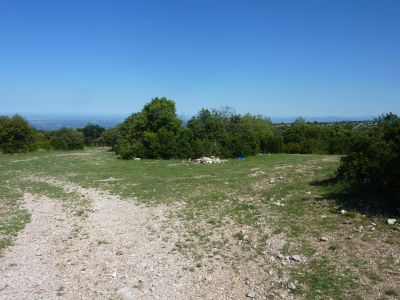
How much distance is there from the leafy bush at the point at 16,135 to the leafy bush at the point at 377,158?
49.6 meters

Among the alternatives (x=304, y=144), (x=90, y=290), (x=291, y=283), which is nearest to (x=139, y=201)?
(x=90, y=290)

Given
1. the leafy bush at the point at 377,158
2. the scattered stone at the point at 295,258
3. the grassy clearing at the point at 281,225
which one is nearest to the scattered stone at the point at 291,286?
the grassy clearing at the point at 281,225

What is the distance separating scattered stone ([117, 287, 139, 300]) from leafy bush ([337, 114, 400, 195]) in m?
8.42

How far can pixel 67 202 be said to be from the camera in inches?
599

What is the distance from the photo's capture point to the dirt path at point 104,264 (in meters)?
7.11

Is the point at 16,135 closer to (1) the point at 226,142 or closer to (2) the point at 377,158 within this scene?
(1) the point at 226,142

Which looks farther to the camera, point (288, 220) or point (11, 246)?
point (288, 220)

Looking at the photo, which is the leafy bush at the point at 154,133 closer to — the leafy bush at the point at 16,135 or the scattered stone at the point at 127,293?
the leafy bush at the point at 16,135

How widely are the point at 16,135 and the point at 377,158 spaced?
52.4 meters

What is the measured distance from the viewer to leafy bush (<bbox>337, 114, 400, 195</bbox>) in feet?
37.3

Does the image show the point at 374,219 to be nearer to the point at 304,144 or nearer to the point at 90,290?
the point at 90,290

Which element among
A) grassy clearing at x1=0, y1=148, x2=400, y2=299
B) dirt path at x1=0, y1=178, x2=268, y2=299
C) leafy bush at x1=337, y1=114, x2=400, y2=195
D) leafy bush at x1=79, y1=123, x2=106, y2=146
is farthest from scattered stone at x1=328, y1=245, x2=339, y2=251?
leafy bush at x1=79, y1=123, x2=106, y2=146

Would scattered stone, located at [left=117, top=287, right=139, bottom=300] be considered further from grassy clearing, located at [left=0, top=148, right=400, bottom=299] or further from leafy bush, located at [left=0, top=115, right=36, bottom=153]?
leafy bush, located at [left=0, top=115, right=36, bottom=153]

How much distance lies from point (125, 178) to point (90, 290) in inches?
573
